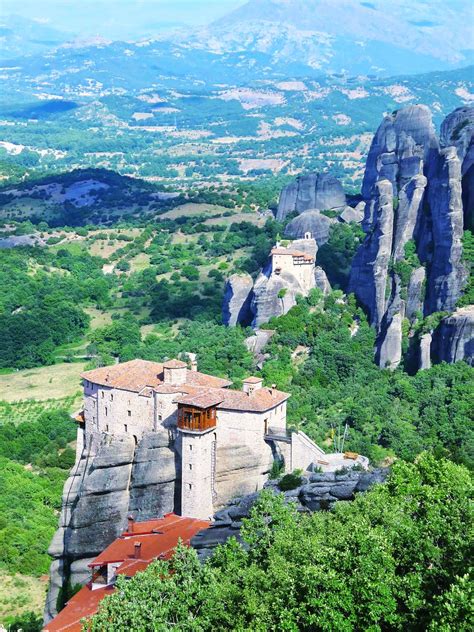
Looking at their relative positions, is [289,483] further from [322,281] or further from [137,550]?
[322,281]

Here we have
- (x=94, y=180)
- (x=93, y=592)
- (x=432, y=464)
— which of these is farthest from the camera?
(x=94, y=180)

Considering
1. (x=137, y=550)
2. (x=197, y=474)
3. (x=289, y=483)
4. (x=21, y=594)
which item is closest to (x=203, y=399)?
(x=197, y=474)

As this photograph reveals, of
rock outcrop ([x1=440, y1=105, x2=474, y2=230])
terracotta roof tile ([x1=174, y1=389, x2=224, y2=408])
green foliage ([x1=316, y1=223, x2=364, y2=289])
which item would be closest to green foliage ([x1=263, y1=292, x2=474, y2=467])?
green foliage ([x1=316, y1=223, x2=364, y2=289])

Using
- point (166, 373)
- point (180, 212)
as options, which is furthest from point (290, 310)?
point (180, 212)

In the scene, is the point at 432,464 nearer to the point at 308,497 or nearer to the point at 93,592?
the point at 308,497

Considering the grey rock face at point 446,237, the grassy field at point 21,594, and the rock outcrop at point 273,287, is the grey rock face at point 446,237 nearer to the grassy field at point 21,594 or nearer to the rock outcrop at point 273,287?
the rock outcrop at point 273,287

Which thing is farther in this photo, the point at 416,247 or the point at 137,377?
the point at 416,247

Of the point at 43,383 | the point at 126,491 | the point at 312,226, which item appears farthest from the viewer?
the point at 312,226
